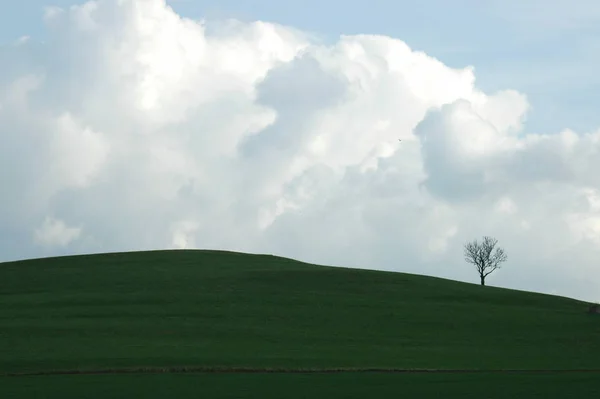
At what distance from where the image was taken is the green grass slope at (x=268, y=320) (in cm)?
4256

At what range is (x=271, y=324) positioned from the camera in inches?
2015

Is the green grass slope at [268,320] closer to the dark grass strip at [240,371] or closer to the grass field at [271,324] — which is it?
the grass field at [271,324]

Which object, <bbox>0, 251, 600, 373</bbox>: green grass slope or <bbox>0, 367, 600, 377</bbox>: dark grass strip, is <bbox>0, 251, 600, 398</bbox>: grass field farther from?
<bbox>0, 367, 600, 377</bbox>: dark grass strip

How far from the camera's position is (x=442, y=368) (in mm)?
41250

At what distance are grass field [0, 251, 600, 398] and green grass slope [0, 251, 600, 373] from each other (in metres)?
0.10

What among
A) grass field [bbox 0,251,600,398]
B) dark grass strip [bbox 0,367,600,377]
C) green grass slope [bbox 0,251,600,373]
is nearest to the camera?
dark grass strip [bbox 0,367,600,377]

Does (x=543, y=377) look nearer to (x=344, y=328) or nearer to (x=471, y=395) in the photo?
(x=471, y=395)

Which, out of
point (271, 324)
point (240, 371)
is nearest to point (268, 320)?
point (271, 324)

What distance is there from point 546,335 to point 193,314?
21.7m

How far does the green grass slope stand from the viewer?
42.6 metres

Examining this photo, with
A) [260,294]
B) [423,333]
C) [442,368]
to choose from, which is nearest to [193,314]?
[260,294]

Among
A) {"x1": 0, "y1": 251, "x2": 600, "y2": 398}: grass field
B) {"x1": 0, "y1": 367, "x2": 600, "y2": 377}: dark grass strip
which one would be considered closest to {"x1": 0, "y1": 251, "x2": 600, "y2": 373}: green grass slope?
{"x1": 0, "y1": 251, "x2": 600, "y2": 398}: grass field

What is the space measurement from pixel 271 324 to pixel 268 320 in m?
1.09

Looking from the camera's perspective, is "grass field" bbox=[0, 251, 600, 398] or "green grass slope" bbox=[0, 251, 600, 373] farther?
"green grass slope" bbox=[0, 251, 600, 373]
